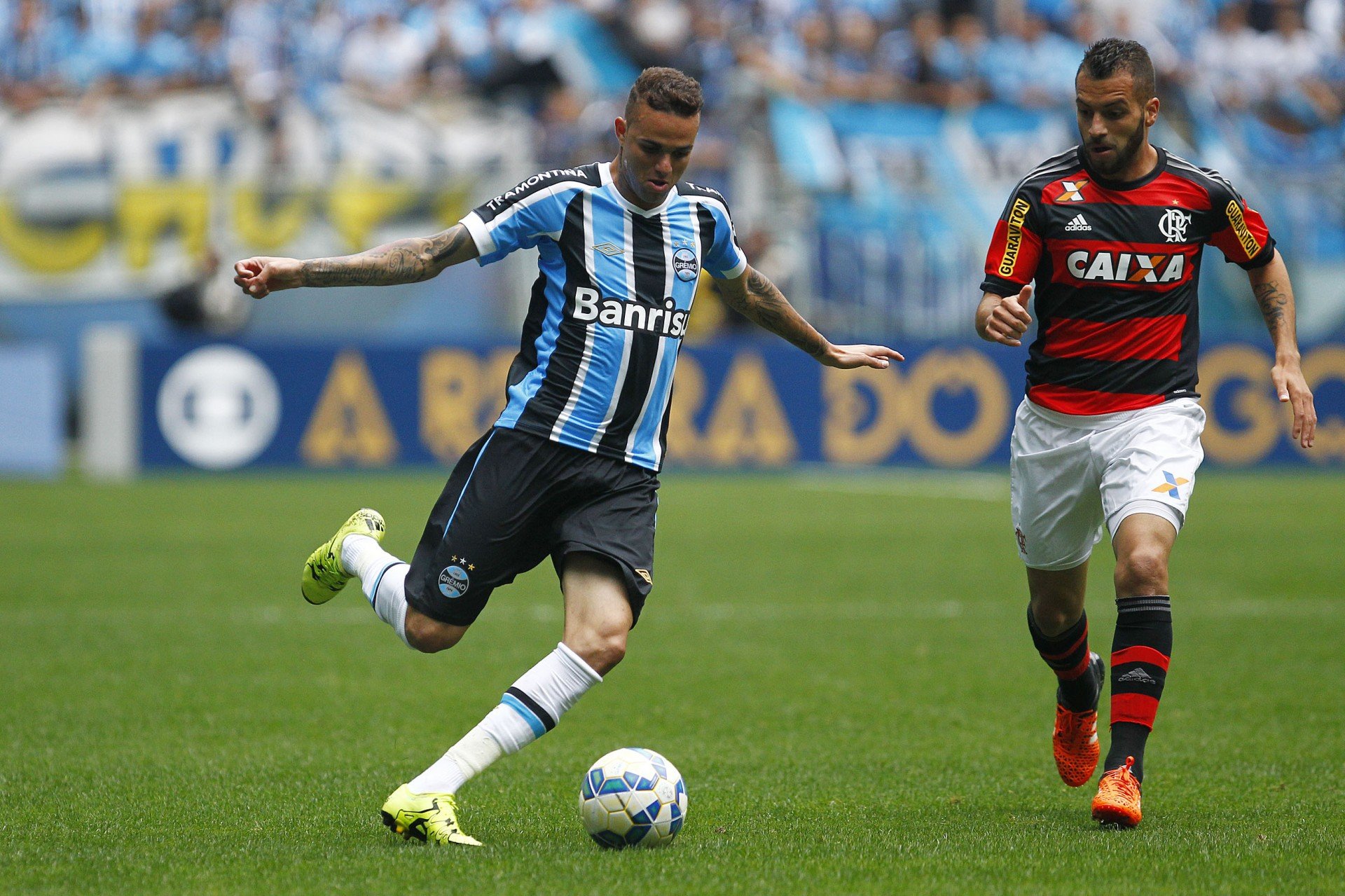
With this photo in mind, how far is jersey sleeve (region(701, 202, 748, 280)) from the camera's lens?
5078 mm

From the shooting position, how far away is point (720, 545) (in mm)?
12703

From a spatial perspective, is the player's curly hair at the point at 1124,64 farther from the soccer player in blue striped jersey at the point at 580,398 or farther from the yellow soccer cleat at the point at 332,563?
the yellow soccer cleat at the point at 332,563

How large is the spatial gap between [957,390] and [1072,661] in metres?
13.6

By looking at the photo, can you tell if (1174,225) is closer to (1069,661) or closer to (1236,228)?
(1236,228)

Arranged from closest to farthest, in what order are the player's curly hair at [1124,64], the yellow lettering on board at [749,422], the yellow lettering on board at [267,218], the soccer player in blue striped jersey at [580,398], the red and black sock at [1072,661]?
the soccer player in blue striped jersey at [580,398]
the player's curly hair at [1124,64]
the red and black sock at [1072,661]
the yellow lettering on board at [749,422]
the yellow lettering on board at [267,218]

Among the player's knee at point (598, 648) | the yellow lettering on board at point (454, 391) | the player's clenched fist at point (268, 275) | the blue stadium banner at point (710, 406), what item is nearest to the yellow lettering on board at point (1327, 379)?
the blue stadium banner at point (710, 406)

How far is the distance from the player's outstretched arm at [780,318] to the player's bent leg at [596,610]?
3.47ft

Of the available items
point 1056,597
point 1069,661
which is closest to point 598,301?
point 1056,597

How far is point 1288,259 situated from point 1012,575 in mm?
11236

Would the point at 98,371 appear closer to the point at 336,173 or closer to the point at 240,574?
the point at 336,173

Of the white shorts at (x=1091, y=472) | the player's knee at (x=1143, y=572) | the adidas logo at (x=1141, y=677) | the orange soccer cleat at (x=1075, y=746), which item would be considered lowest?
the orange soccer cleat at (x=1075, y=746)

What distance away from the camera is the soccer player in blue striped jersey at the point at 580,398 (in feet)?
15.4

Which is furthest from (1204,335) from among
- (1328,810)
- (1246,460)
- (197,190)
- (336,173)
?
(1328,810)

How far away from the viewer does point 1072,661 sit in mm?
5566
